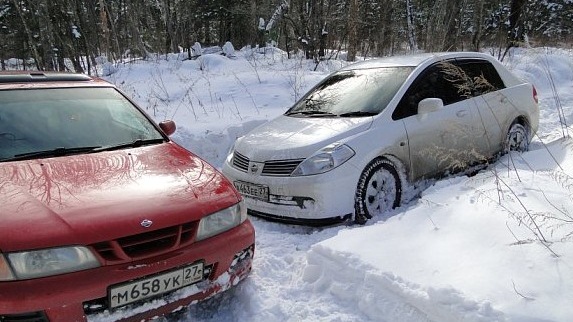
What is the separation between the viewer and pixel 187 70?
1224 centimetres

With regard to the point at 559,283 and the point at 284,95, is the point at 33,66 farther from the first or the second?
the point at 559,283

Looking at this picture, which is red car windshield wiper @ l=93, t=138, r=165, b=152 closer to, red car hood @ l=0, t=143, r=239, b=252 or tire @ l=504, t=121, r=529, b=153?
red car hood @ l=0, t=143, r=239, b=252

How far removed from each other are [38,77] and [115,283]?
240 centimetres

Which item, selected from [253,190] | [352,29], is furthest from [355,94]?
[352,29]

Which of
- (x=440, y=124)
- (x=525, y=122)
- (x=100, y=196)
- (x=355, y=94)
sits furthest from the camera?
(x=525, y=122)

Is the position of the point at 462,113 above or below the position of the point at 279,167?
above

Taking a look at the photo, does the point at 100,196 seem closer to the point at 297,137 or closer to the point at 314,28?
the point at 297,137

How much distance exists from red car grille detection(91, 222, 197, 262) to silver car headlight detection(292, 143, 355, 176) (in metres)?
1.58

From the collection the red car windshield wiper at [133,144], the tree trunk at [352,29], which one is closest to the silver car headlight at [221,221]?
the red car windshield wiper at [133,144]

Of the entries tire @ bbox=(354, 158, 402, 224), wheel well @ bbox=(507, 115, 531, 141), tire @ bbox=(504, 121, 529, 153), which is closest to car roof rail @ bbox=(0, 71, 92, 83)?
tire @ bbox=(354, 158, 402, 224)

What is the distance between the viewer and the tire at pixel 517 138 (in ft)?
17.9

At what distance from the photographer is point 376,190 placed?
419 cm

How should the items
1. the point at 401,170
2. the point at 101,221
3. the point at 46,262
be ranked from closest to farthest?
the point at 46,262 → the point at 101,221 → the point at 401,170

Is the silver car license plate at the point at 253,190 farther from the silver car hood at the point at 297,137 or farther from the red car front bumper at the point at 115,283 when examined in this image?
the red car front bumper at the point at 115,283
